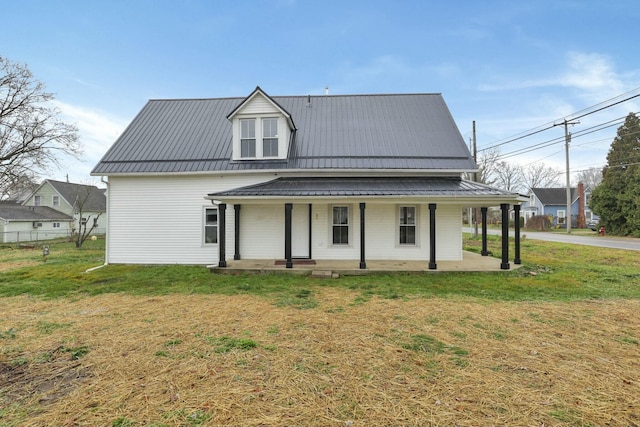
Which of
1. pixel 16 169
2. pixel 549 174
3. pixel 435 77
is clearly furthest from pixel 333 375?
pixel 549 174

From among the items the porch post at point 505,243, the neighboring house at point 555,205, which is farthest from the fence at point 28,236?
the neighboring house at point 555,205

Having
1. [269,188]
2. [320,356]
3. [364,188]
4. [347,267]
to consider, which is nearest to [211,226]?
[269,188]

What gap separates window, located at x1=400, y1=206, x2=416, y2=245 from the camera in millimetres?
11008

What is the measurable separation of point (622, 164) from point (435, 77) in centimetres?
2272

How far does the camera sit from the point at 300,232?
1112 cm

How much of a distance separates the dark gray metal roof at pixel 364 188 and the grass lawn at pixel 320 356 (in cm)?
327

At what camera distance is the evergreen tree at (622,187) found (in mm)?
24703

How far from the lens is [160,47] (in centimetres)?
1664

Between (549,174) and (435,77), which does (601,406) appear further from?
(549,174)

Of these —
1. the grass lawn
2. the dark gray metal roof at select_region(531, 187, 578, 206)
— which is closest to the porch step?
the grass lawn

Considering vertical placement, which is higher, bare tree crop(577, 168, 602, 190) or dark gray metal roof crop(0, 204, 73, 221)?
bare tree crop(577, 168, 602, 190)

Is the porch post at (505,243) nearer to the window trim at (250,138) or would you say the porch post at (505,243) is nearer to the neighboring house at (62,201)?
the window trim at (250,138)

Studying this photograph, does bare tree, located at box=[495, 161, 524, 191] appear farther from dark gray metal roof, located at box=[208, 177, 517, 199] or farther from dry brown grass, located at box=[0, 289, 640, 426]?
dry brown grass, located at box=[0, 289, 640, 426]

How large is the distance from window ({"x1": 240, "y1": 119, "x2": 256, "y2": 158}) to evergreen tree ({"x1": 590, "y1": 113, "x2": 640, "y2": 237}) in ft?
103
